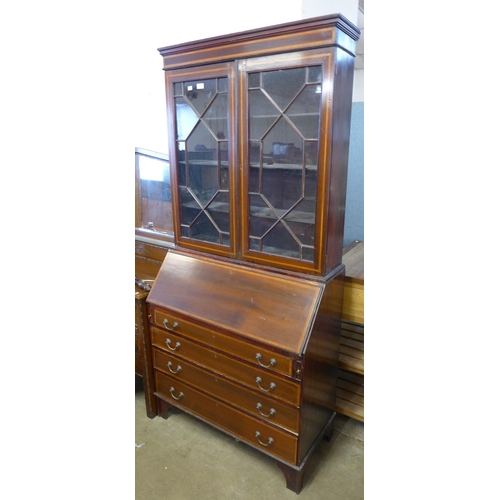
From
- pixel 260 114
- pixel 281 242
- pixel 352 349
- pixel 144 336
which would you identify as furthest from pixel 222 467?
pixel 260 114

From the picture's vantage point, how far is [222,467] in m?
1.82

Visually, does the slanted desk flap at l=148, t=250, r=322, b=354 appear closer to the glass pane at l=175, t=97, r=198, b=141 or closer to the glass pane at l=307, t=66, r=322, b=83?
the glass pane at l=175, t=97, r=198, b=141

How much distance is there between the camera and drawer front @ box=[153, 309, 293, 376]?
5.07 ft

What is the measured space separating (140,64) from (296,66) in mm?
1652

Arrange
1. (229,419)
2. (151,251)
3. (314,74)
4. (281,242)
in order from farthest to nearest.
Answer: (151,251)
(229,419)
(281,242)
(314,74)

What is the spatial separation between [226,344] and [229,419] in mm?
415

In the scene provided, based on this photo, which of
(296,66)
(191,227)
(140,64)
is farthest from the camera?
(140,64)

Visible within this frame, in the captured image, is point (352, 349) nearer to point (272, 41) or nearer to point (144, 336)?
point (144, 336)

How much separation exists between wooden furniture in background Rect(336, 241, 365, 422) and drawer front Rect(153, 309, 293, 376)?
20.1 inches

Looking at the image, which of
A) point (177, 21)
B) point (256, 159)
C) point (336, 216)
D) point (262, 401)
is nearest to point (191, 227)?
point (256, 159)

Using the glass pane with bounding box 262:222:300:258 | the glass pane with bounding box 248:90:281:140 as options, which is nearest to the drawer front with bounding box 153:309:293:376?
the glass pane with bounding box 262:222:300:258

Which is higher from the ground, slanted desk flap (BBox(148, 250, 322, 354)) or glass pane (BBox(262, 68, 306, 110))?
glass pane (BBox(262, 68, 306, 110))
